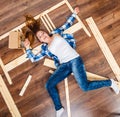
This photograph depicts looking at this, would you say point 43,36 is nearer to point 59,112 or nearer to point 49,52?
point 49,52

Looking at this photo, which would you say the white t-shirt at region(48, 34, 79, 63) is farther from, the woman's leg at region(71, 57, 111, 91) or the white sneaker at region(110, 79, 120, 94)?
the white sneaker at region(110, 79, 120, 94)

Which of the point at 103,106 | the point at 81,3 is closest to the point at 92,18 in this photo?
the point at 81,3

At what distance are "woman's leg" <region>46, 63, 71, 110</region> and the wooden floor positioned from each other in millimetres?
117

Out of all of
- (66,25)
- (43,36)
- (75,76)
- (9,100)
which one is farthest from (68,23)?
(9,100)

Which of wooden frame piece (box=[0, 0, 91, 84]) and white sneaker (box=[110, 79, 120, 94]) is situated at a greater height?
wooden frame piece (box=[0, 0, 91, 84])

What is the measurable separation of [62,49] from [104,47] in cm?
71

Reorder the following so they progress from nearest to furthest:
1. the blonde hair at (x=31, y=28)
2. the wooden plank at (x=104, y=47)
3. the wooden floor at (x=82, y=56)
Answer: the wooden floor at (x=82, y=56) < the wooden plank at (x=104, y=47) < the blonde hair at (x=31, y=28)

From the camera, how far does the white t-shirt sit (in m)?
3.66

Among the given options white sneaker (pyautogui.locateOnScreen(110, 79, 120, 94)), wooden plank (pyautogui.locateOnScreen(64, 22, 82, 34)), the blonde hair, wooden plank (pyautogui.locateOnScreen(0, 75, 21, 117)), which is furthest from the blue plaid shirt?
white sneaker (pyautogui.locateOnScreen(110, 79, 120, 94))

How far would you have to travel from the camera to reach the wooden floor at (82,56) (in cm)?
374

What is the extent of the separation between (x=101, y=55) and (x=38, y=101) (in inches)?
46.9

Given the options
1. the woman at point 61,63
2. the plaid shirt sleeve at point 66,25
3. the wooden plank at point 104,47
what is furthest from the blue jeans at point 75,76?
the plaid shirt sleeve at point 66,25

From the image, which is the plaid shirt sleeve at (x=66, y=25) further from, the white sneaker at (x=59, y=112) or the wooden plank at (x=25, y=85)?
the white sneaker at (x=59, y=112)

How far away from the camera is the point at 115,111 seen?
3.65 metres
